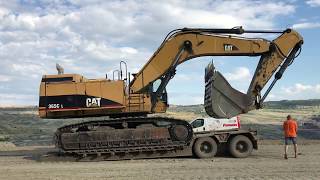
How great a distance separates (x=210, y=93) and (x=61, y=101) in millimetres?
5459

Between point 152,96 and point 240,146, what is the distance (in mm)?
3839

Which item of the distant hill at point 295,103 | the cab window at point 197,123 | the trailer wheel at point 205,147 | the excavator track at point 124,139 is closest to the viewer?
the excavator track at point 124,139

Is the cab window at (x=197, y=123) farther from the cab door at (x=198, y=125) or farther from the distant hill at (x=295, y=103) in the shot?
the distant hill at (x=295, y=103)

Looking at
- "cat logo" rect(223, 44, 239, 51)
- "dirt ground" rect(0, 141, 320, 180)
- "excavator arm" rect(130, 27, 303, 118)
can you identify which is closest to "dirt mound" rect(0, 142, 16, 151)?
"dirt ground" rect(0, 141, 320, 180)

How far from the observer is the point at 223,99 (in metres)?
18.6

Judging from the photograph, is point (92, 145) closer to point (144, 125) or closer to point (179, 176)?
Answer: point (144, 125)

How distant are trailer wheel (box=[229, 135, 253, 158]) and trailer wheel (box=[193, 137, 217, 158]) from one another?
67cm

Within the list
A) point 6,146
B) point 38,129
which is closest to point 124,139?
point 6,146

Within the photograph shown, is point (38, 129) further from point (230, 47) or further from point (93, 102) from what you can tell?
point (230, 47)

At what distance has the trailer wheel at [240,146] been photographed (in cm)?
1891

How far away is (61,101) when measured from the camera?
60.0 ft

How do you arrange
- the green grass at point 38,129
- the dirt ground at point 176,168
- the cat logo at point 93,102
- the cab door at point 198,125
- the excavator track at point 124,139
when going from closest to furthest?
the dirt ground at point 176,168 < the cat logo at point 93,102 < the excavator track at point 124,139 < the cab door at point 198,125 < the green grass at point 38,129

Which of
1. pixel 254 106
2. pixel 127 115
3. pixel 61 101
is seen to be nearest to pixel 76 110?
pixel 61 101

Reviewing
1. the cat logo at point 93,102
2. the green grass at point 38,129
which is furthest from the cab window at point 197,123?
the green grass at point 38,129
